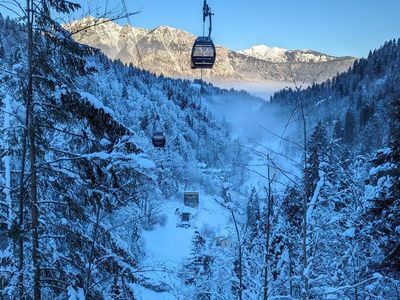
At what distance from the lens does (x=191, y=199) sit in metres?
77.6

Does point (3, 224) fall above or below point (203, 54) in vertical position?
below

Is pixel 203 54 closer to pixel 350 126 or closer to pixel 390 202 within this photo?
pixel 390 202

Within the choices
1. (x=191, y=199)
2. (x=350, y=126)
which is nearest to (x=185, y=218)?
(x=191, y=199)

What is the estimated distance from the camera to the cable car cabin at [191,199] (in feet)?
252

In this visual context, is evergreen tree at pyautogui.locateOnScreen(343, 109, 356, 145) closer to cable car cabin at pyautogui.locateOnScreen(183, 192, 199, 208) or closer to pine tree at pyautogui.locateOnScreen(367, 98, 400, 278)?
cable car cabin at pyautogui.locateOnScreen(183, 192, 199, 208)

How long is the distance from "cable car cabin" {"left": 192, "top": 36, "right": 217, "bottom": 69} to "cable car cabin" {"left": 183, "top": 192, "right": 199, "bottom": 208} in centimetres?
6420

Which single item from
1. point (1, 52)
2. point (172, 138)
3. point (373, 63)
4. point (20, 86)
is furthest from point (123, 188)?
point (373, 63)

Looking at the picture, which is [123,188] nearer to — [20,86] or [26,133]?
[26,133]

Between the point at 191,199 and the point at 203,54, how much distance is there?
6524cm

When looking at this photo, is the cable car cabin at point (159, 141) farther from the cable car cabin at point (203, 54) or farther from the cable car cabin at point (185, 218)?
the cable car cabin at point (185, 218)

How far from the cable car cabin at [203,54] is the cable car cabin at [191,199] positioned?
6420cm

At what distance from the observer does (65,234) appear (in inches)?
238

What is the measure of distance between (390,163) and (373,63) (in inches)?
6283

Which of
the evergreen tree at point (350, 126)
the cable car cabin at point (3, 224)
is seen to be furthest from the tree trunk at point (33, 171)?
the evergreen tree at point (350, 126)
